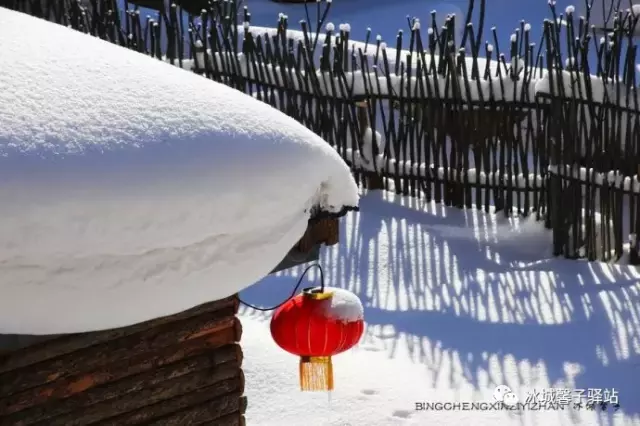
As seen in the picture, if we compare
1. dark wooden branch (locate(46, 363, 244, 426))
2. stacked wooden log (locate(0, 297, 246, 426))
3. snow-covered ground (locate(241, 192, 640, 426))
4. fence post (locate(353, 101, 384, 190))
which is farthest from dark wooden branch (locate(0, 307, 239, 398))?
fence post (locate(353, 101, 384, 190))

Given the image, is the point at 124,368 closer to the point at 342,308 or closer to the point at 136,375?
the point at 136,375

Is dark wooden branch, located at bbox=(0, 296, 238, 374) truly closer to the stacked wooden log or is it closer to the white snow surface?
the stacked wooden log

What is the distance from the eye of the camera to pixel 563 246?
6379 mm

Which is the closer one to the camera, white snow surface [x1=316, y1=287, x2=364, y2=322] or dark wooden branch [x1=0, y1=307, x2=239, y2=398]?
dark wooden branch [x1=0, y1=307, x2=239, y2=398]

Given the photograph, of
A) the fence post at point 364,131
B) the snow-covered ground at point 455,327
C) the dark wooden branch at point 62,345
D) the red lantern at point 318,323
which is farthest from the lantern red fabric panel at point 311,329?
the fence post at point 364,131

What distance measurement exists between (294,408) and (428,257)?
208cm

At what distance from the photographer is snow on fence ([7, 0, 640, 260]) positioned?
5.97 m

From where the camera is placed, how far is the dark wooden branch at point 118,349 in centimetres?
282

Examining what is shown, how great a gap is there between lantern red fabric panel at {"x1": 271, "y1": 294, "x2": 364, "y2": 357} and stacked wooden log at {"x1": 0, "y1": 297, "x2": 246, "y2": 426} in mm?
194

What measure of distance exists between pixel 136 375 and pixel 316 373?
761mm

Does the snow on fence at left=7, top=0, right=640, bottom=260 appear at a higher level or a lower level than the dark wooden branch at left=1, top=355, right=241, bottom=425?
higher

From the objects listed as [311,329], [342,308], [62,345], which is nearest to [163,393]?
[62,345]

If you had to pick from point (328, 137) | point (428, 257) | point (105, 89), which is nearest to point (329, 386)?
point (105, 89)

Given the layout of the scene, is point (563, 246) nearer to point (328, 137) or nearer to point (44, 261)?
point (328, 137)
